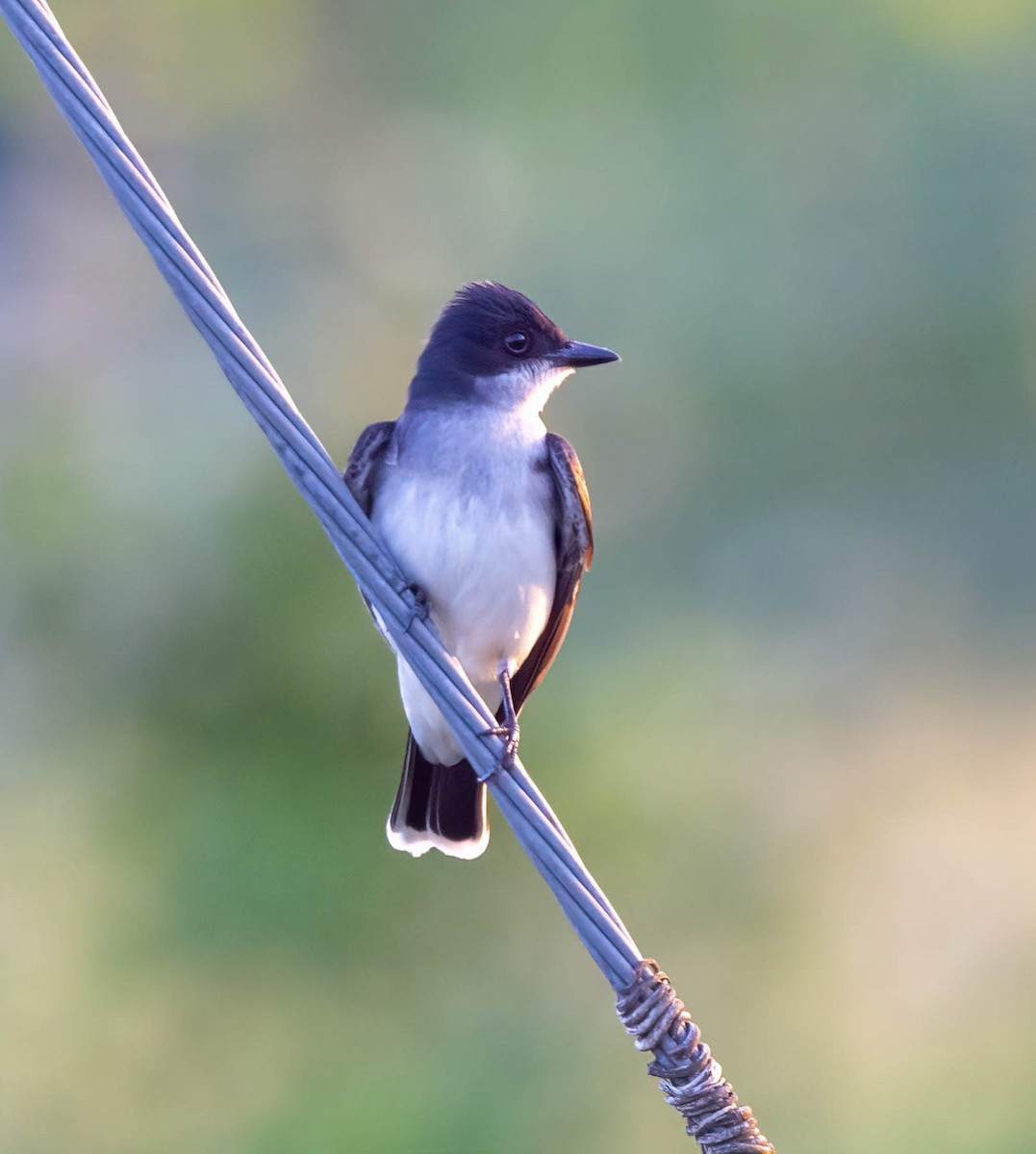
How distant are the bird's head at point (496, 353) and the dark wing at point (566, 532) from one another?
176 millimetres

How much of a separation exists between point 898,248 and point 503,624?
11.7 meters

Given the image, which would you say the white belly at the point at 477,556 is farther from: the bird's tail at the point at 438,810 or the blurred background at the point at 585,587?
the blurred background at the point at 585,587

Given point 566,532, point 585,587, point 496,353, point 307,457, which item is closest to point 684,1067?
point 307,457

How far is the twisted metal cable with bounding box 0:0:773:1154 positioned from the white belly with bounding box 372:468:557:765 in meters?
1.15

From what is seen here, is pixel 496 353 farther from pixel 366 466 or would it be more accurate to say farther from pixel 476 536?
pixel 476 536

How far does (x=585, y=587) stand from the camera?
1087 centimetres

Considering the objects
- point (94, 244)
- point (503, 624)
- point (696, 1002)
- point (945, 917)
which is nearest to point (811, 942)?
point (945, 917)

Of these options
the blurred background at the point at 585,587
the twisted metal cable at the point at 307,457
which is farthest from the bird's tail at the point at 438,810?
the blurred background at the point at 585,587

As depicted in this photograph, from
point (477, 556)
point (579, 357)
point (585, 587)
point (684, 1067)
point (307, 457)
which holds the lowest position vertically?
point (684, 1067)

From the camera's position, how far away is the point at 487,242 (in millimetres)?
12492

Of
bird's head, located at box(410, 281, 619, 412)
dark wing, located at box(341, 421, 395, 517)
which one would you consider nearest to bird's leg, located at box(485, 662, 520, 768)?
dark wing, located at box(341, 421, 395, 517)

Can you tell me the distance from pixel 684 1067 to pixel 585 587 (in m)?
8.86

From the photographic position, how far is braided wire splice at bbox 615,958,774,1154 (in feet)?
6.48

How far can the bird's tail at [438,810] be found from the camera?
3.71 metres
